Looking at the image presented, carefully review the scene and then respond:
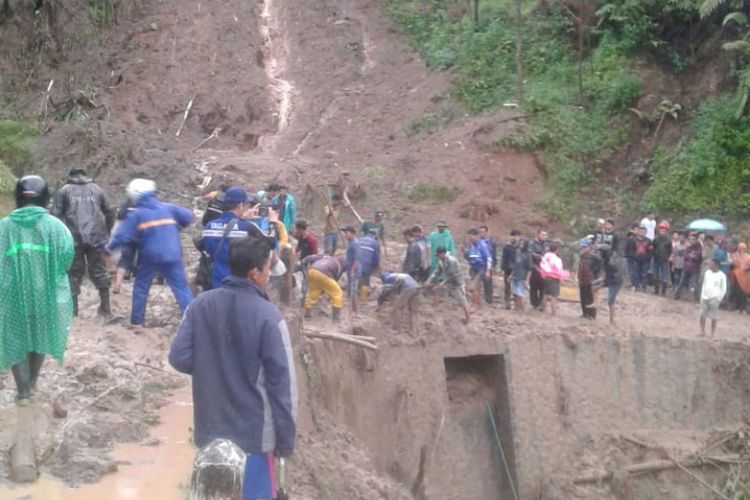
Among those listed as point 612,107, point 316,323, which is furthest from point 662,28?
point 316,323

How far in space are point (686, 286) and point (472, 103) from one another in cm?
960

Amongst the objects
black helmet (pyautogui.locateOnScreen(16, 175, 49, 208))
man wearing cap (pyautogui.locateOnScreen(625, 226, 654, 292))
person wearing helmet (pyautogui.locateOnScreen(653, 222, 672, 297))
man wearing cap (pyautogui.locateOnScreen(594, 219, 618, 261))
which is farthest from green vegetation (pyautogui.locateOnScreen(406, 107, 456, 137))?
black helmet (pyautogui.locateOnScreen(16, 175, 49, 208))

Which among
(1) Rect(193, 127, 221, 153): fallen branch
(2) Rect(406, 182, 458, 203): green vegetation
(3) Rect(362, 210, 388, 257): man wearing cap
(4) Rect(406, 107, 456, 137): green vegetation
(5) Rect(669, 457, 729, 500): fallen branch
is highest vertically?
(4) Rect(406, 107, 456, 137): green vegetation

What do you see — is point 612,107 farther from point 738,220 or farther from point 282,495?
point 282,495

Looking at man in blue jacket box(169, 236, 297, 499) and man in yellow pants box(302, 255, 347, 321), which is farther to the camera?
man in yellow pants box(302, 255, 347, 321)

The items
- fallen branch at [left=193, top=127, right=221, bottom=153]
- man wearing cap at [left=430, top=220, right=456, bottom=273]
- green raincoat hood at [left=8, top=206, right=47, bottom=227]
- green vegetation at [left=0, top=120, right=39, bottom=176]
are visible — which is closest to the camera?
green raincoat hood at [left=8, top=206, right=47, bottom=227]

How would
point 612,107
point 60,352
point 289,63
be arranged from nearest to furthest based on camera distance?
1. point 60,352
2. point 612,107
3. point 289,63

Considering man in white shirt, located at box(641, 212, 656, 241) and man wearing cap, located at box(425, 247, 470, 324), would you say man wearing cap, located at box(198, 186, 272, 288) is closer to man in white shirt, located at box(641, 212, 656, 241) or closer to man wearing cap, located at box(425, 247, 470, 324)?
man wearing cap, located at box(425, 247, 470, 324)

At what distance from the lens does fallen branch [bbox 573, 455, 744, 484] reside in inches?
673

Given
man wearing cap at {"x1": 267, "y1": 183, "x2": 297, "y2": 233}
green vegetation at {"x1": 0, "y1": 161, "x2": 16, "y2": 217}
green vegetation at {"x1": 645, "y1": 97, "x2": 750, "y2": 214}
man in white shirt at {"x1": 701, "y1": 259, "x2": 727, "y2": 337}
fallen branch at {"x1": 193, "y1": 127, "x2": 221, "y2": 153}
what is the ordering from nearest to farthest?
1. green vegetation at {"x1": 0, "y1": 161, "x2": 16, "y2": 217}
2. man wearing cap at {"x1": 267, "y1": 183, "x2": 297, "y2": 233}
3. man in white shirt at {"x1": 701, "y1": 259, "x2": 727, "y2": 337}
4. green vegetation at {"x1": 645, "y1": 97, "x2": 750, "y2": 214}
5. fallen branch at {"x1": 193, "y1": 127, "x2": 221, "y2": 153}

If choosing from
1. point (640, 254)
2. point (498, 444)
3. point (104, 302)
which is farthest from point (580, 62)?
point (104, 302)

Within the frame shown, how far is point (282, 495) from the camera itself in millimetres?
5004

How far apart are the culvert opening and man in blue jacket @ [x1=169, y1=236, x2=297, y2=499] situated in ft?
40.7

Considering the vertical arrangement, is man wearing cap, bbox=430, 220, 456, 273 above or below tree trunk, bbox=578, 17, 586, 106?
below
